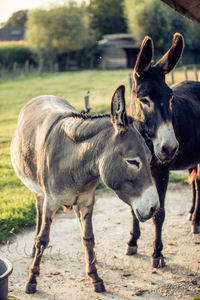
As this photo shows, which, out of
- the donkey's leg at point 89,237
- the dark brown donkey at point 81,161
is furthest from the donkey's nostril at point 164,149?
the donkey's leg at point 89,237

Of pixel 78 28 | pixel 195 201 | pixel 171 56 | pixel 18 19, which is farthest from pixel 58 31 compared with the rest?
pixel 171 56

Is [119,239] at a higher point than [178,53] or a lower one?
lower

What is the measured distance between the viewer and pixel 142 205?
3.23m

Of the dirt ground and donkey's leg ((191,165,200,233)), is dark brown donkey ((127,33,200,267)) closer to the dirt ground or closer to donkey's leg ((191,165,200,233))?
the dirt ground

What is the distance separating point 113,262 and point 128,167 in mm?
1919

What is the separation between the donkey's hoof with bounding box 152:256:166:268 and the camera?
4.62 meters

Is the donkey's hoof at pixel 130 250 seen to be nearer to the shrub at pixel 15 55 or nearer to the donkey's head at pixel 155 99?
the donkey's head at pixel 155 99

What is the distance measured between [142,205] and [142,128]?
80 centimetres

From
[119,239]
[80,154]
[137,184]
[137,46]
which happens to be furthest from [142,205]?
[137,46]

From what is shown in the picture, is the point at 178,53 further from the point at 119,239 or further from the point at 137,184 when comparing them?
the point at 119,239

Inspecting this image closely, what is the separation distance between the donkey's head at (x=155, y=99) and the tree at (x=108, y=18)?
142 ft

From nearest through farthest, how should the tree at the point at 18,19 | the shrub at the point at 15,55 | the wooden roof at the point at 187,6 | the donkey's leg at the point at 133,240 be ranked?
1. the wooden roof at the point at 187,6
2. the donkey's leg at the point at 133,240
3. the shrub at the point at 15,55
4. the tree at the point at 18,19

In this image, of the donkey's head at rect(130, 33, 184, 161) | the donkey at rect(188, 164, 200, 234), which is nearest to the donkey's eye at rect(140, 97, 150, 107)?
the donkey's head at rect(130, 33, 184, 161)

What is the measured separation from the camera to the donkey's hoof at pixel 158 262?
15.2 ft
